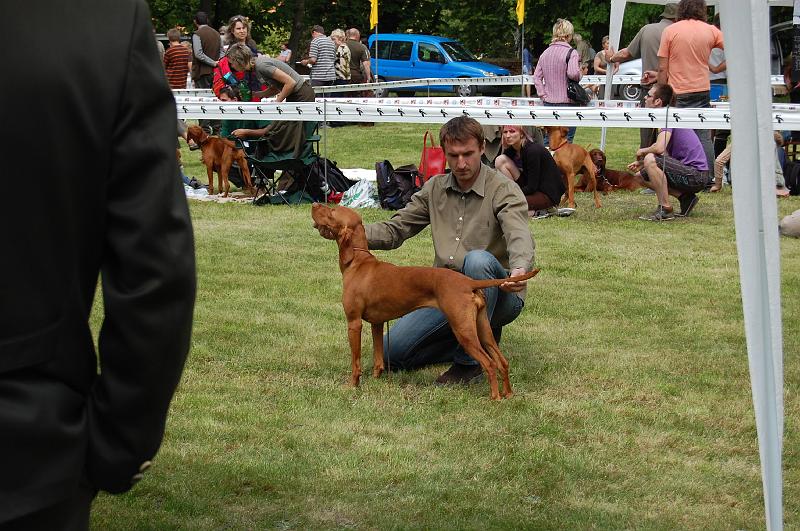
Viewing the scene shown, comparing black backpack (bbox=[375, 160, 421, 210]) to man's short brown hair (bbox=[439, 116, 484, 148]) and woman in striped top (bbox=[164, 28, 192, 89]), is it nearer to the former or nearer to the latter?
man's short brown hair (bbox=[439, 116, 484, 148])

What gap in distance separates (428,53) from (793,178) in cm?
1756

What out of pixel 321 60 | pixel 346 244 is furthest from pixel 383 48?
pixel 346 244

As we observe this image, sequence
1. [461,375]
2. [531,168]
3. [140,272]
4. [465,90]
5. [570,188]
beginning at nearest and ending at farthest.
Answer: [140,272] < [461,375] < [531,168] < [570,188] < [465,90]

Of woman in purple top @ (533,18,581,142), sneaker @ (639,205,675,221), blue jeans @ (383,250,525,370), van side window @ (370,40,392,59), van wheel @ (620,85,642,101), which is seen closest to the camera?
blue jeans @ (383,250,525,370)

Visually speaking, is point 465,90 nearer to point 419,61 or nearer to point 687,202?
point 419,61

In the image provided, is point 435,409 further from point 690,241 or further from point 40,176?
point 690,241

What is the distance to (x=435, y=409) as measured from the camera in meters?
5.05

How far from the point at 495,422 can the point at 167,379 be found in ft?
10.7

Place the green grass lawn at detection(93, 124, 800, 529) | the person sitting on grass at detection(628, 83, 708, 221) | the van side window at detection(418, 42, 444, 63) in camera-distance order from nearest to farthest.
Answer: the green grass lawn at detection(93, 124, 800, 529), the person sitting on grass at detection(628, 83, 708, 221), the van side window at detection(418, 42, 444, 63)

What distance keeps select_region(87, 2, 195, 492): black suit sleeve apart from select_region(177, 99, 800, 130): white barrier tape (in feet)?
28.4

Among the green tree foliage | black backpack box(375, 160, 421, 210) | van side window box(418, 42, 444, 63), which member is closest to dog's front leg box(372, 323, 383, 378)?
black backpack box(375, 160, 421, 210)

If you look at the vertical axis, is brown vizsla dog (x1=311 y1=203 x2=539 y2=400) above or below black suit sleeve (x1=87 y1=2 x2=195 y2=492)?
below

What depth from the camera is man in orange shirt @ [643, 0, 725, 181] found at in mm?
10969

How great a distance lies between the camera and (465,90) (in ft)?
85.1
